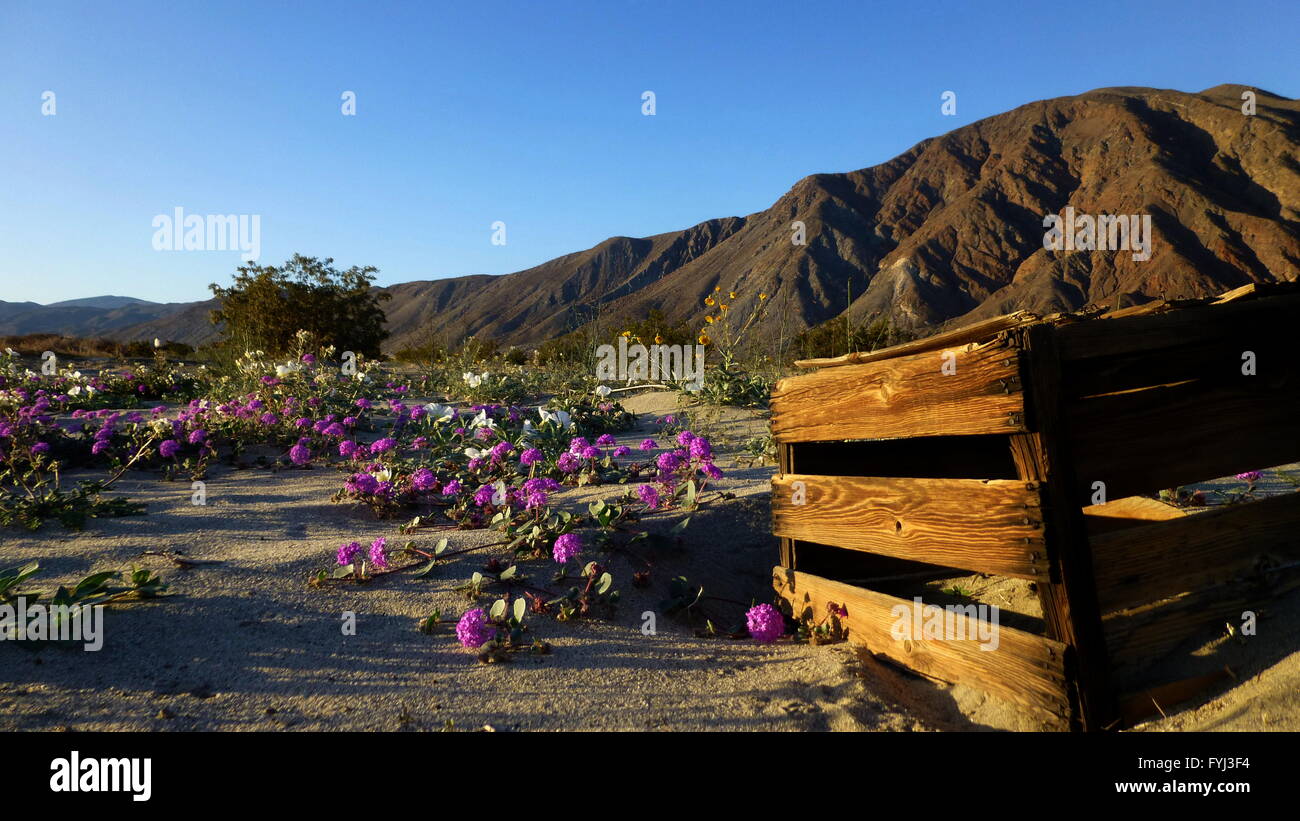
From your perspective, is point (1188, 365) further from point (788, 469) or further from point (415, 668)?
point (415, 668)

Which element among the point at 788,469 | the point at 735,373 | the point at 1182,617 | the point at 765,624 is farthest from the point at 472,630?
the point at 735,373

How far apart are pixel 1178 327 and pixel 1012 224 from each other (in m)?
110

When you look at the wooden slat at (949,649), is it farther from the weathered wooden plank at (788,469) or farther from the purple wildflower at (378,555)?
the purple wildflower at (378,555)

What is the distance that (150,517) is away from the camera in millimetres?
3727

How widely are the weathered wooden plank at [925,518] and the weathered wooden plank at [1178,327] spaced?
44cm

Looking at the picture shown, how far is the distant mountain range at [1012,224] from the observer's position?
250 feet

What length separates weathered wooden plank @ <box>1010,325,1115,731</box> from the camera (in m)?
1.89

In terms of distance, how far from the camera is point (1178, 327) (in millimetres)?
2037

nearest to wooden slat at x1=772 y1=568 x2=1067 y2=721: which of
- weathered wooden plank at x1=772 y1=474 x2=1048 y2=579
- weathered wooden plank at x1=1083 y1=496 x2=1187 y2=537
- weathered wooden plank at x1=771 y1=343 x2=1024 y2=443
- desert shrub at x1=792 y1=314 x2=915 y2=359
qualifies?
weathered wooden plank at x1=772 y1=474 x2=1048 y2=579

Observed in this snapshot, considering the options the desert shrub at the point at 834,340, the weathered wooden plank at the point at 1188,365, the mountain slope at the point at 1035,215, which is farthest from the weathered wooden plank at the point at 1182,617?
the mountain slope at the point at 1035,215

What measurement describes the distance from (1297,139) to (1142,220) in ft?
92.6

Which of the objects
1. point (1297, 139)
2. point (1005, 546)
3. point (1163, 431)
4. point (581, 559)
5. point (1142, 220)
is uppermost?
point (1297, 139)
